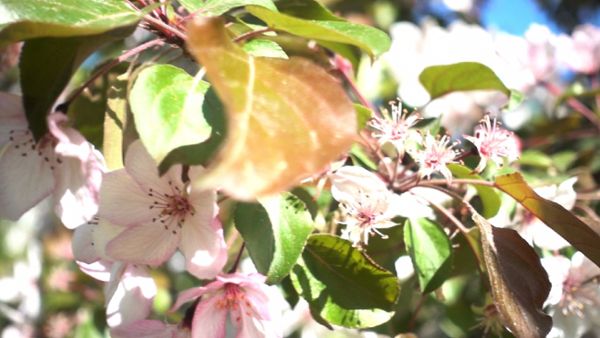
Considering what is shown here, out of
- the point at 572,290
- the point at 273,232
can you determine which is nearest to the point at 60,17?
the point at 273,232

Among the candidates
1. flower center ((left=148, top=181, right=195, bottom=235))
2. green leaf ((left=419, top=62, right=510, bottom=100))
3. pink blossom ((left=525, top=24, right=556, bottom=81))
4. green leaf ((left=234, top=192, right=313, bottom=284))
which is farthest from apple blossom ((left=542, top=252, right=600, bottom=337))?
pink blossom ((left=525, top=24, right=556, bottom=81))

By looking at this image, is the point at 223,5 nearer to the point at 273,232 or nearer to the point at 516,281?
the point at 273,232

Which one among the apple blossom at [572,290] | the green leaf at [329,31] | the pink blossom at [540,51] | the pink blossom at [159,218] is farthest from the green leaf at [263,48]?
the pink blossom at [540,51]

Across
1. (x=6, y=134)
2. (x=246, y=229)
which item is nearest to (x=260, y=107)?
(x=246, y=229)

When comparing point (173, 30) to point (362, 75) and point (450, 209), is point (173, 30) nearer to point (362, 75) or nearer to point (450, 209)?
point (450, 209)

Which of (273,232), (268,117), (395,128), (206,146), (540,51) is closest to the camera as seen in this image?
(268,117)

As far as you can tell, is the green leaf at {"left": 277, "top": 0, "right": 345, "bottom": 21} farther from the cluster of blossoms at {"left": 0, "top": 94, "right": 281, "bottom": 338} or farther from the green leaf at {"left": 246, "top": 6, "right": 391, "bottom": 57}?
the cluster of blossoms at {"left": 0, "top": 94, "right": 281, "bottom": 338}
